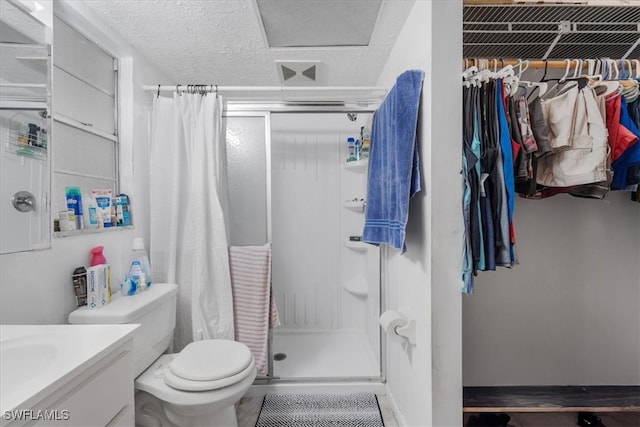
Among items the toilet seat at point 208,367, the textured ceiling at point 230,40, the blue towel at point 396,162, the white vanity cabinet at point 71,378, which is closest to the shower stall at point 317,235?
the textured ceiling at point 230,40

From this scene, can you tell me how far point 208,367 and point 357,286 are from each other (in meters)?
1.49

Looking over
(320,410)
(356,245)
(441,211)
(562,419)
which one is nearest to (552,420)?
(562,419)

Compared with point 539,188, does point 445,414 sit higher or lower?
lower

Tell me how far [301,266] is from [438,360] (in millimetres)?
1610

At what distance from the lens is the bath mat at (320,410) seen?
1.61 m

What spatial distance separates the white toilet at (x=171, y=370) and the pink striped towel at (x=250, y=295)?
24cm

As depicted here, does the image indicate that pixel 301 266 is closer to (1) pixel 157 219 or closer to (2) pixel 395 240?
(1) pixel 157 219

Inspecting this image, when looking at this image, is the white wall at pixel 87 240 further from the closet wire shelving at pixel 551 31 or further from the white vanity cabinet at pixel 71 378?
the closet wire shelving at pixel 551 31

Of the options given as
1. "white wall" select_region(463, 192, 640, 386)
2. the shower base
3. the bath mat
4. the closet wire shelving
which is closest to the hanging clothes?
the closet wire shelving

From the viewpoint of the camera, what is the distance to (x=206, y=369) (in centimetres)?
128

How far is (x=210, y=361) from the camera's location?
1.34 metres

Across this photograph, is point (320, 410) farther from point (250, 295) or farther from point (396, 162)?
point (396, 162)

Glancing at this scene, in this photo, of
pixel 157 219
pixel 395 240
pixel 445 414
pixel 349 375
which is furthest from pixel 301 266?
pixel 445 414

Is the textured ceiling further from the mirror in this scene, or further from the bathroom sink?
the bathroom sink
